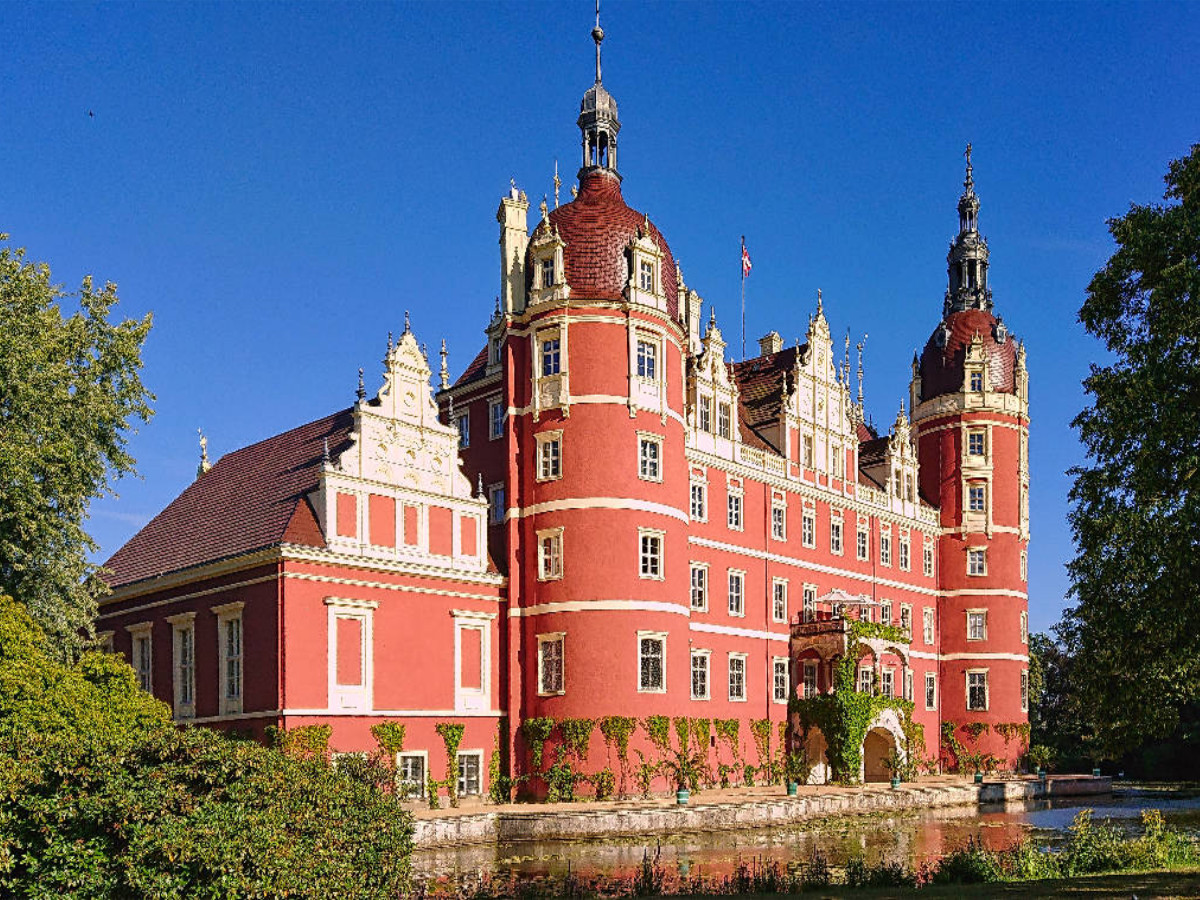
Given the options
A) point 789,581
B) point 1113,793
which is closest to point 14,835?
point 789,581

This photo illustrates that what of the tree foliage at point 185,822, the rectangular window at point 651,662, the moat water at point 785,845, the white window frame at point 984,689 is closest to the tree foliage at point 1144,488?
the moat water at point 785,845

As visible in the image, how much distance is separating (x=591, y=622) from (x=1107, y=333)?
2242 centimetres

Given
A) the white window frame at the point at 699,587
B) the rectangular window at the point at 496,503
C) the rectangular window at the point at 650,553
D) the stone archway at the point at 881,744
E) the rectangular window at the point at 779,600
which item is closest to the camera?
the rectangular window at the point at 650,553

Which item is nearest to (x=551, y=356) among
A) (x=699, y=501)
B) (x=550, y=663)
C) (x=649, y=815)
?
(x=699, y=501)

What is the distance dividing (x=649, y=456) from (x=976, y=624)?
92.3 ft

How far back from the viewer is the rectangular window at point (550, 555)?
43312mm

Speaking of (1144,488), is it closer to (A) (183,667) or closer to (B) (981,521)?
(A) (183,667)

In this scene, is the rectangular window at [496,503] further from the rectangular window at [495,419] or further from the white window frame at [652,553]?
the white window frame at [652,553]

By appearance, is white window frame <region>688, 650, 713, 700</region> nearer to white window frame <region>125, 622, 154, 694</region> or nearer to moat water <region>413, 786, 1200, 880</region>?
moat water <region>413, 786, 1200, 880</region>

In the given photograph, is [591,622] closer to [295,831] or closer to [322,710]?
[322,710]

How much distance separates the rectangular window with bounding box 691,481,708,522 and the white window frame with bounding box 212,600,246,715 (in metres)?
18.4

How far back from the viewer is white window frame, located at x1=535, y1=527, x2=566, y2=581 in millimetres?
43250

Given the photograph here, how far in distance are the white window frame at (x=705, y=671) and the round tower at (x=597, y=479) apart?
3.02 metres

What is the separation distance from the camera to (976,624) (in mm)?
64625
